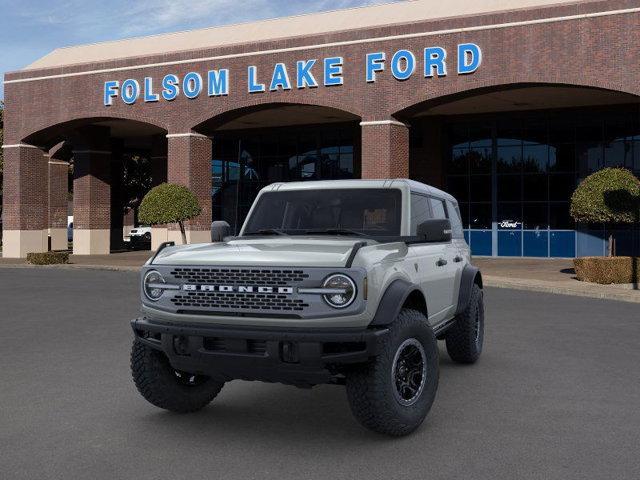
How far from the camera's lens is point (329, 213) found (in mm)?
7000

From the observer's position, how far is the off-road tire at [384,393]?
5.32 metres

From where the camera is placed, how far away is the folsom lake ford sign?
2739 cm

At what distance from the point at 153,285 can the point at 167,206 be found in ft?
81.7

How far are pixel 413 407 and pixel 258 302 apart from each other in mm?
1435

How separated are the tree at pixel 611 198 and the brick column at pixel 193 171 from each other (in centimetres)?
1712

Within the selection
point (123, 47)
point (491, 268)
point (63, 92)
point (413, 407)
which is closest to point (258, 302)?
point (413, 407)

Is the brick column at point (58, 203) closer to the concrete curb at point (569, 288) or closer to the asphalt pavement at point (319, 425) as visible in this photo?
the concrete curb at point (569, 288)

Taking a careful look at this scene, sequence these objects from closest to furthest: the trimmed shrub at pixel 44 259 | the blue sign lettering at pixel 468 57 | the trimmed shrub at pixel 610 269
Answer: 1. the trimmed shrub at pixel 610 269
2. the blue sign lettering at pixel 468 57
3. the trimmed shrub at pixel 44 259

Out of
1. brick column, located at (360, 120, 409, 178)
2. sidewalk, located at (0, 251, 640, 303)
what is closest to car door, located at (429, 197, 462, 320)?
sidewalk, located at (0, 251, 640, 303)

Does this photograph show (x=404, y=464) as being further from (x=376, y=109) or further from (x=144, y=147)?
(x=144, y=147)

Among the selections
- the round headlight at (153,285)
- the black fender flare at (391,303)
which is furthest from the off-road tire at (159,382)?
the black fender flare at (391,303)

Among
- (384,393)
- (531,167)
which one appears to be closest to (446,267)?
(384,393)

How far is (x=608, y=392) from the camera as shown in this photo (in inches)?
287

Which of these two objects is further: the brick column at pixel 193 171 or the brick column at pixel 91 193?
the brick column at pixel 91 193
